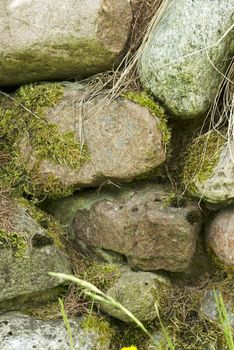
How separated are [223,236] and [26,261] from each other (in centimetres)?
92

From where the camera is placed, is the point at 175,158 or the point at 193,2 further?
the point at 175,158

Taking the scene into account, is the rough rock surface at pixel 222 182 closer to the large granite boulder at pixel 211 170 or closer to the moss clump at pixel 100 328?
the large granite boulder at pixel 211 170

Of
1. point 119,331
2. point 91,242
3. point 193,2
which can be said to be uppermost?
point 193,2

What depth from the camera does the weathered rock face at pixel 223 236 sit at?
280 centimetres

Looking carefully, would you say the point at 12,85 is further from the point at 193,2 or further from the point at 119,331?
the point at 119,331

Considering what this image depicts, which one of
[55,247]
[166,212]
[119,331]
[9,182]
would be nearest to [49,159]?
[9,182]

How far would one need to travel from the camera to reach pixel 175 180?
9.81ft

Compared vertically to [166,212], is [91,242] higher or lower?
lower

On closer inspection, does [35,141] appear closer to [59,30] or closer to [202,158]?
[59,30]

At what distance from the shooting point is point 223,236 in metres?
2.82

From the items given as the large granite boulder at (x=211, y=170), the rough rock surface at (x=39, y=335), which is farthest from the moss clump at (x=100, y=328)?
the large granite boulder at (x=211, y=170)

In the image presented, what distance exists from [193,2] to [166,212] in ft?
3.18

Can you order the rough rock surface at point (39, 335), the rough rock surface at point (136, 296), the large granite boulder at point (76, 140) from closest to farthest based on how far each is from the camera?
the rough rock surface at point (39, 335) → the rough rock surface at point (136, 296) → the large granite boulder at point (76, 140)

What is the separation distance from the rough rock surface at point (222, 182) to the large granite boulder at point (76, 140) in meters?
0.25
